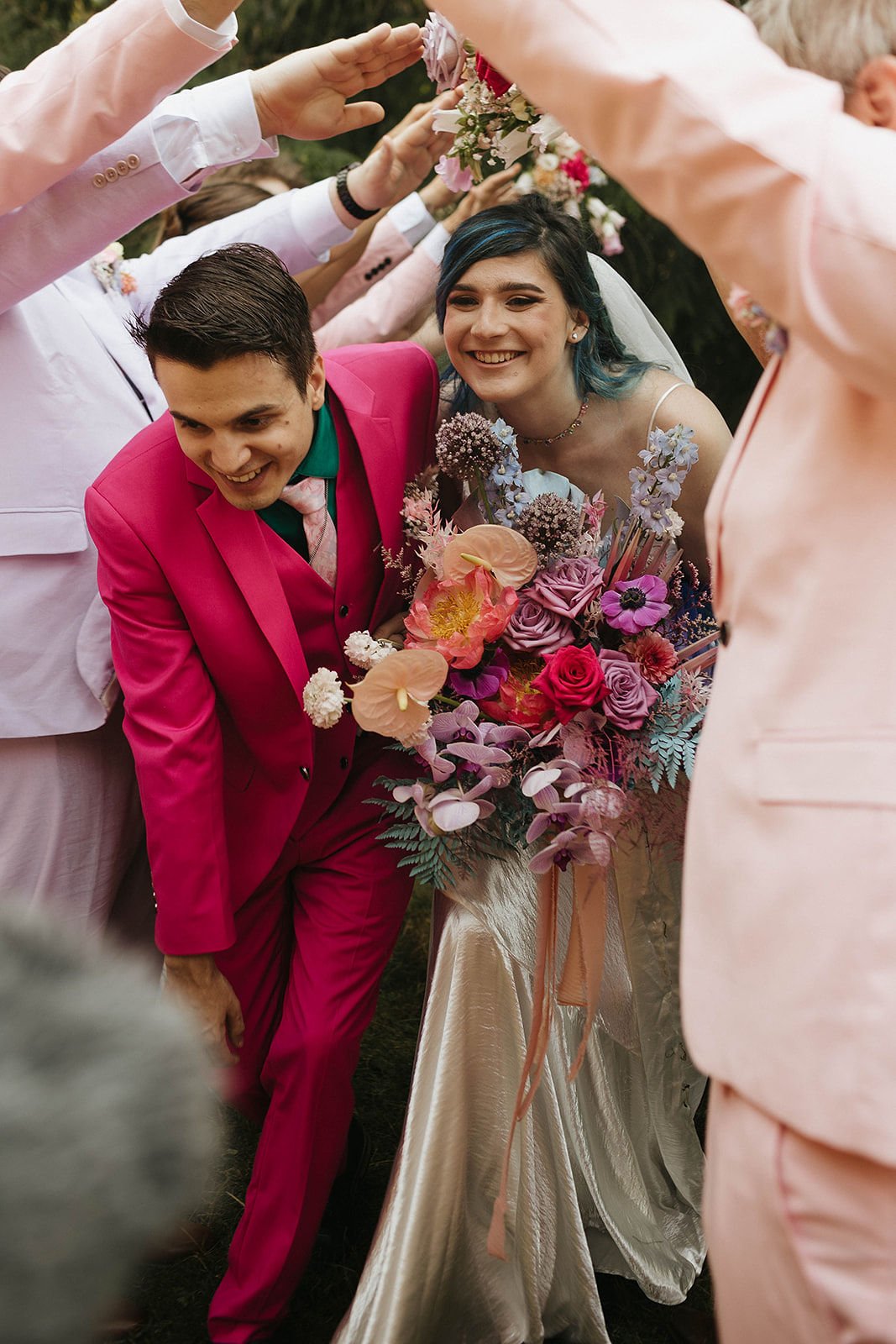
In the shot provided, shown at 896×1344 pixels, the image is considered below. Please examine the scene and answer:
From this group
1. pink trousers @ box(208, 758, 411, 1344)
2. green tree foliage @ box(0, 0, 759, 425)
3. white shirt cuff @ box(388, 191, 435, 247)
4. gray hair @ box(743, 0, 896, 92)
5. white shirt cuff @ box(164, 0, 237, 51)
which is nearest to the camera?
gray hair @ box(743, 0, 896, 92)

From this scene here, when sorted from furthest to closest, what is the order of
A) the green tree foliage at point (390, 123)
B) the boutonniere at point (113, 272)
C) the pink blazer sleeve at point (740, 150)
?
the green tree foliage at point (390, 123) < the boutonniere at point (113, 272) < the pink blazer sleeve at point (740, 150)

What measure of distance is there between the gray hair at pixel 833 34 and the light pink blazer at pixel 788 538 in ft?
0.59

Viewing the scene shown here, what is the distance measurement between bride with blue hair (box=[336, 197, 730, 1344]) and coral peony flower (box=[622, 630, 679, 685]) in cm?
21

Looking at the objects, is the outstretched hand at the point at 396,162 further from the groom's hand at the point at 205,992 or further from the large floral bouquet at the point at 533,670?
the groom's hand at the point at 205,992

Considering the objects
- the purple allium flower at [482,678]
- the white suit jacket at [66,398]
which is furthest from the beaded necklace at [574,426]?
the white suit jacket at [66,398]

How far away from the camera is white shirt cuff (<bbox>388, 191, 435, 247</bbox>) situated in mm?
3832

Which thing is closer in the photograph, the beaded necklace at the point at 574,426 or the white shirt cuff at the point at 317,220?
the beaded necklace at the point at 574,426

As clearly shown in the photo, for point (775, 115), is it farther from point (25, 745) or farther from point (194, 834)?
point (25, 745)

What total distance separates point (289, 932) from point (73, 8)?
5.74m

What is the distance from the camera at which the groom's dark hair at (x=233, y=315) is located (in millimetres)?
2287

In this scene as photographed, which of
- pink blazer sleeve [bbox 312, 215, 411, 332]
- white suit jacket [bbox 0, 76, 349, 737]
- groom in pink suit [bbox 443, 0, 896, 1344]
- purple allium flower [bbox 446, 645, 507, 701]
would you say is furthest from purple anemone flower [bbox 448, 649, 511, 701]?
pink blazer sleeve [bbox 312, 215, 411, 332]

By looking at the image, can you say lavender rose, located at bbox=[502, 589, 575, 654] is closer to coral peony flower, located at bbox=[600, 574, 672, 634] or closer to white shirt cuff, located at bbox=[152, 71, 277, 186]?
coral peony flower, located at bbox=[600, 574, 672, 634]

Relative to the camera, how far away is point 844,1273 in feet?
4.08

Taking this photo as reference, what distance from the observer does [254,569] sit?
2477 mm
